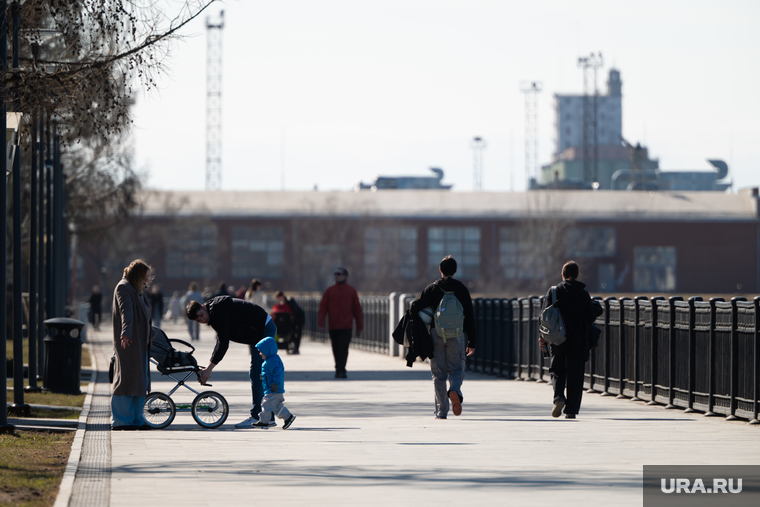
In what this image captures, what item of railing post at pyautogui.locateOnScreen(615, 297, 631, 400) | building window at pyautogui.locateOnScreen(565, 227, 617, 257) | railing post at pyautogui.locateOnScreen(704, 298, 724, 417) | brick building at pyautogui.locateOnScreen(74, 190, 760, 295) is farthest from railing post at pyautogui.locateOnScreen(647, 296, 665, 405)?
building window at pyautogui.locateOnScreen(565, 227, 617, 257)

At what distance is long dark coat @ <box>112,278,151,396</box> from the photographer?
11.0m

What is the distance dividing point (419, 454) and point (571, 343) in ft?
10.3

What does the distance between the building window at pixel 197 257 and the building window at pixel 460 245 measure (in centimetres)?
1512

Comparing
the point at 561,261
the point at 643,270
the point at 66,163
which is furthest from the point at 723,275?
the point at 66,163

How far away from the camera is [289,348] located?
29.2 metres

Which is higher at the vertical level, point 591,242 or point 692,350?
point 591,242

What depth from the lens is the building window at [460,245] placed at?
79188mm

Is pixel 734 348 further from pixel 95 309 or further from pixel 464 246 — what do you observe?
pixel 464 246

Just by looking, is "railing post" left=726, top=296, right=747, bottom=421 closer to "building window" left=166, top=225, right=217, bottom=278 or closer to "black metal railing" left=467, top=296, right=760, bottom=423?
"black metal railing" left=467, top=296, right=760, bottom=423

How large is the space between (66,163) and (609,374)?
97.7ft

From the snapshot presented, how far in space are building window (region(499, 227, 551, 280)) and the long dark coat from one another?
65348 mm

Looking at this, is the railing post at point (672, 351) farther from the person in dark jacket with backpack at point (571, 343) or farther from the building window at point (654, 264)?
the building window at point (654, 264)

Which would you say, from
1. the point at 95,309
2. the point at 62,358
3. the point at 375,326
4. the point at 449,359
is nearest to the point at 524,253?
the point at 95,309

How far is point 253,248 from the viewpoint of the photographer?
7862cm
